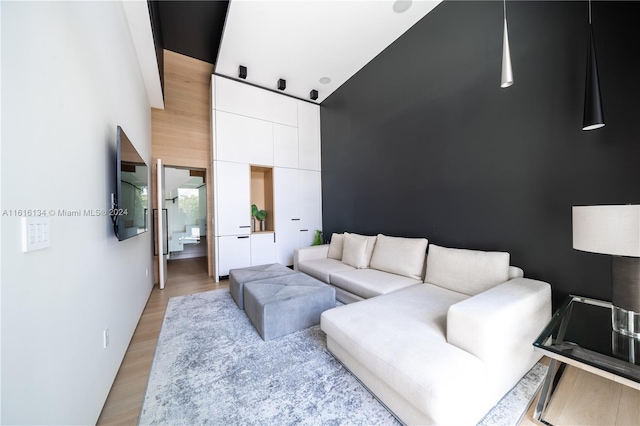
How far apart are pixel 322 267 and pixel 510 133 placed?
255 centimetres

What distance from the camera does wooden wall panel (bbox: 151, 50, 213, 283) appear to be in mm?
3998

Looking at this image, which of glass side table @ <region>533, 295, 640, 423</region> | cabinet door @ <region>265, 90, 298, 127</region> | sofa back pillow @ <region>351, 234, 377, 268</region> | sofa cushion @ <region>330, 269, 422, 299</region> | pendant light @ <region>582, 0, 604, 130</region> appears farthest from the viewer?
Result: cabinet door @ <region>265, 90, 298, 127</region>

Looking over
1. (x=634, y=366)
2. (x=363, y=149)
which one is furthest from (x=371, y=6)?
(x=634, y=366)

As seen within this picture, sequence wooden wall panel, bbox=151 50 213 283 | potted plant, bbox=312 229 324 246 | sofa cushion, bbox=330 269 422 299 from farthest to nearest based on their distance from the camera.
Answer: potted plant, bbox=312 229 324 246
wooden wall panel, bbox=151 50 213 283
sofa cushion, bbox=330 269 422 299

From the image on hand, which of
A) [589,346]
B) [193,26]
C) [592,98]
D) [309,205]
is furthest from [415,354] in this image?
[193,26]

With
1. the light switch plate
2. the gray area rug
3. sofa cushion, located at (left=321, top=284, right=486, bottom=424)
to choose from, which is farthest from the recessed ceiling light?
the gray area rug

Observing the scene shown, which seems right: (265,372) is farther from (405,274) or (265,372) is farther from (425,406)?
(405,274)

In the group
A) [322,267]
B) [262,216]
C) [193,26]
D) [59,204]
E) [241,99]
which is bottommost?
[322,267]

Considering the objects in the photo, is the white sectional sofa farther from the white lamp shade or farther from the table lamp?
the white lamp shade

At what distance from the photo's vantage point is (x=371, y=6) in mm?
2629

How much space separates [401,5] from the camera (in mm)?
2631

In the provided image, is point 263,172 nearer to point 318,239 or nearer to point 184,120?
point 184,120

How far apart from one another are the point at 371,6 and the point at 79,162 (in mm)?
3154

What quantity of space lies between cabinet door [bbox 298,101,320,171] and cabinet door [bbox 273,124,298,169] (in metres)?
0.11
